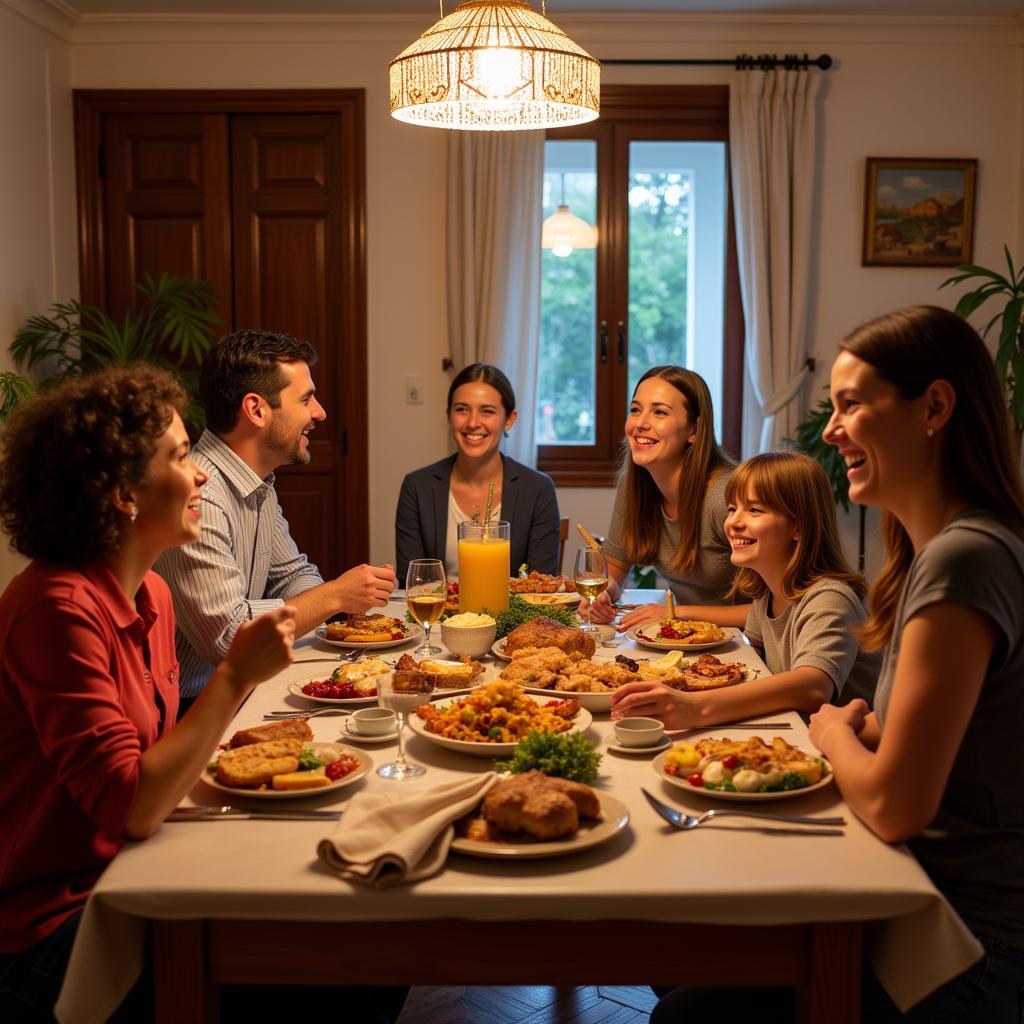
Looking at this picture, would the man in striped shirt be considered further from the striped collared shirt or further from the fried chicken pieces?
the fried chicken pieces

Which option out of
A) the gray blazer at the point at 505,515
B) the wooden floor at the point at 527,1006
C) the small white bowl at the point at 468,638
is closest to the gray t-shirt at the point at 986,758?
the small white bowl at the point at 468,638

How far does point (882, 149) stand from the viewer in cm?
514

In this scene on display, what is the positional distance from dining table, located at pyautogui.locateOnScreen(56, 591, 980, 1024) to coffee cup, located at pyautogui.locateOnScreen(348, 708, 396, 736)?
39 cm

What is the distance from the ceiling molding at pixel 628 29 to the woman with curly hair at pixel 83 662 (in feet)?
12.8

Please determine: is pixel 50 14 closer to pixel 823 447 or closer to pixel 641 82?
pixel 641 82

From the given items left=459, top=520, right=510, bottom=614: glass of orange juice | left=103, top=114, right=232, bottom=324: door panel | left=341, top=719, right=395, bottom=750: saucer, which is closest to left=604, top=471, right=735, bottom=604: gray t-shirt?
left=459, top=520, right=510, bottom=614: glass of orange juice

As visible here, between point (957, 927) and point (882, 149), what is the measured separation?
457cm

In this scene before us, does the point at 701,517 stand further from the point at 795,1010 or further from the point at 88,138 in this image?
the point at 88,138

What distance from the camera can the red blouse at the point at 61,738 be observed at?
1.39 m

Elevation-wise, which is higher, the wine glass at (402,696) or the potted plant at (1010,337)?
the potted plant at (1010,337)

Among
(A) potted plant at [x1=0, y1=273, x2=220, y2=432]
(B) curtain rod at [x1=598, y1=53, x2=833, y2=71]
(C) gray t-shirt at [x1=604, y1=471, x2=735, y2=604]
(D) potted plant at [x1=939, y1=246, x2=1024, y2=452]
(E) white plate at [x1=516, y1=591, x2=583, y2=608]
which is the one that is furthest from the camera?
(B) curtain rod at [x1=598, y1=53, x2=833, y2=71]

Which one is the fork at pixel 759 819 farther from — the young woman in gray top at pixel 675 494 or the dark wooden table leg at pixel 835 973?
the young woman in gray top at pixel 675 494

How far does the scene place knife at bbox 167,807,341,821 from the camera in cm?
144

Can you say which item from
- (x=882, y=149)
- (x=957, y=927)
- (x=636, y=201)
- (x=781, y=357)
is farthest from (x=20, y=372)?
(x=957, y=927)
